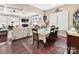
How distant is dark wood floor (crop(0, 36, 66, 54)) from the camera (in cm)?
246

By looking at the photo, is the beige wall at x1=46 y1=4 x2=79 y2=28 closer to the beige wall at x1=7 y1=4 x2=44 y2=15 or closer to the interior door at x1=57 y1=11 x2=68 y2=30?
the interior door at x1=57 y1=11 x2=68 y2=30

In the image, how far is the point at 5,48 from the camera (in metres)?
2.46

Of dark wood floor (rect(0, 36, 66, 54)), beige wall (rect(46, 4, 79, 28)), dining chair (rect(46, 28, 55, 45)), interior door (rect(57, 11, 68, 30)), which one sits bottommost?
dark wood floor (rect(0, 36, 66, 54))

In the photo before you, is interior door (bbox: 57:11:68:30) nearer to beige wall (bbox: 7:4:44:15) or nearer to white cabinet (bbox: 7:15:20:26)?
beige wall (bbox: 7:4:44:15)

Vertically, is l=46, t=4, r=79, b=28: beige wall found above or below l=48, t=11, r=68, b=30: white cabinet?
above

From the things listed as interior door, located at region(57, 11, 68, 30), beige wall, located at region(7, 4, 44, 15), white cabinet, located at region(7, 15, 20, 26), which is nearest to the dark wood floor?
interior door, located at region(57, 11, 68, 30)

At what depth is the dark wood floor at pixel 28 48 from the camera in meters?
2.46

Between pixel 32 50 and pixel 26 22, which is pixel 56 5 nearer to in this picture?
pixel 26 22

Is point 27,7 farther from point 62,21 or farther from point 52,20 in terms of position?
point 62,21

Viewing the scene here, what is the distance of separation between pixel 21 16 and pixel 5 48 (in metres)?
0.63

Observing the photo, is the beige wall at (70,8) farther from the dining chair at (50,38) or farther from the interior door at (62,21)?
the dining chair at (50,38)

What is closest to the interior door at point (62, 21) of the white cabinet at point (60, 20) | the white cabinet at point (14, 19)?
the white cabinet at point (60, 20)
